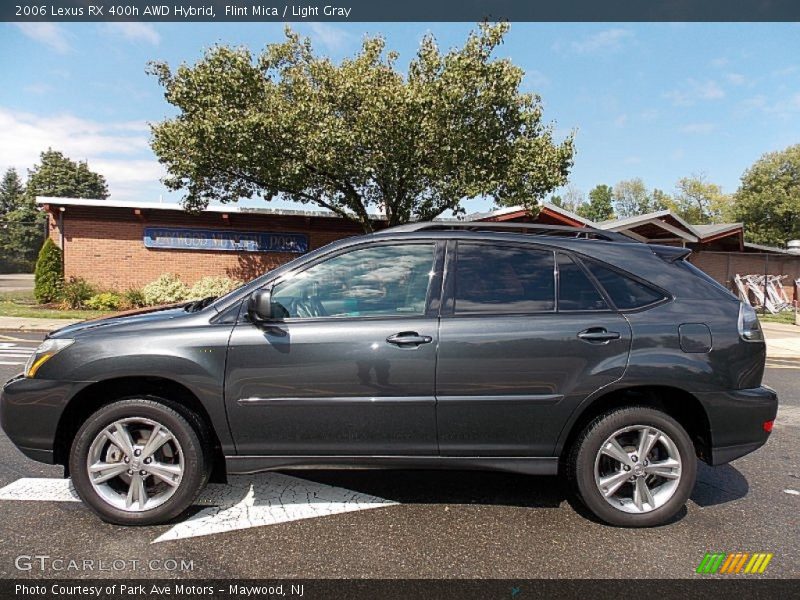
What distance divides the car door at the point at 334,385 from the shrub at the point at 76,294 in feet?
49.3

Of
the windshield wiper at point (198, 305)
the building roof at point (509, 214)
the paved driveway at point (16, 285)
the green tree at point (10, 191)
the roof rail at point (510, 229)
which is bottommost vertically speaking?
the windshield wiper at point (198, 305)

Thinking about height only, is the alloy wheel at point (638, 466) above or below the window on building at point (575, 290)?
below

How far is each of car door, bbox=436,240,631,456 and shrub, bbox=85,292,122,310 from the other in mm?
15109

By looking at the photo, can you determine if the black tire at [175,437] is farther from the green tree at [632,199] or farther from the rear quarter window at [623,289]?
the green tree at [632,199]

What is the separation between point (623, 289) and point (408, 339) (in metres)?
1.38

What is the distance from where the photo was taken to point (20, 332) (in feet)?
36.3

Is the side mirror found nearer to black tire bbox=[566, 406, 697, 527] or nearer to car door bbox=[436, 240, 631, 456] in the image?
car door bbox=[436, 240, 631, 456]

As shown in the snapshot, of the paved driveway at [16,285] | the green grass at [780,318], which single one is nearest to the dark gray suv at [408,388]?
the green grass at [780,318]

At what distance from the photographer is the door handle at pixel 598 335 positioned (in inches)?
113

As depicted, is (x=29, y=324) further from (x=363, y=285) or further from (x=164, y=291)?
(x=363, y=285)

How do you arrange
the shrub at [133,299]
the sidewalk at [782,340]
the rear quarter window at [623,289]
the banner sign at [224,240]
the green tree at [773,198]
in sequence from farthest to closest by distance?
the green tree at [773,198] < the banner sign at [224,240] < the shrub at [133,299] < the sidewalk at [782,340] < the rear quarter window at [623,289]

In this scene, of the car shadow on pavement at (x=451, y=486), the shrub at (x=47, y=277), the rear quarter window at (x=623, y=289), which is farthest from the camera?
the shrub at (x=47, y=277)

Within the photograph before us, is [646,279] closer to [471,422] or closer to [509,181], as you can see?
[471,422]

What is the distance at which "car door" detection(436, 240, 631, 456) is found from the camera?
284 centimetres
